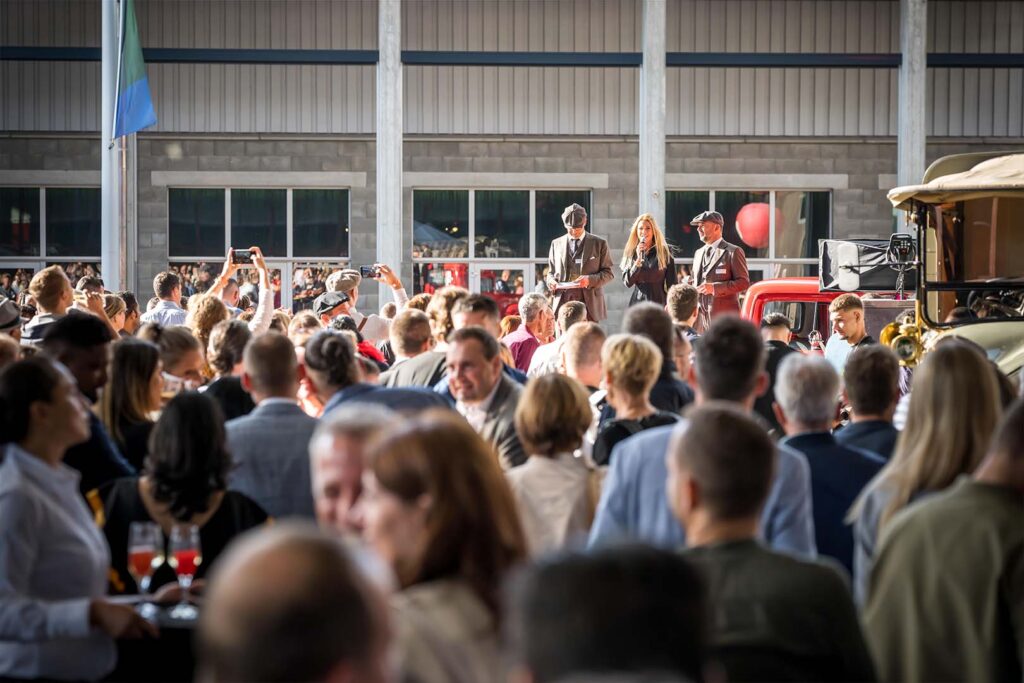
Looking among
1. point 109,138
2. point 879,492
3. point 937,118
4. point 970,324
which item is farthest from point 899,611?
point 937,118

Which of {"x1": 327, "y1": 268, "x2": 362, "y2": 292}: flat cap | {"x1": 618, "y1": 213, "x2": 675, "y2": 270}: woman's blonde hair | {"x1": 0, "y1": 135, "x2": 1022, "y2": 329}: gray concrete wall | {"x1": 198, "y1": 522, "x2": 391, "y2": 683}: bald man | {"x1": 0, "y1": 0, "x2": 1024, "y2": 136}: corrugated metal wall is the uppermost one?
{"x1": 0, "y1": 0, "x2": 1024, "y2": 136}: corrugated metal wall

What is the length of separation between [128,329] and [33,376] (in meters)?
7.65

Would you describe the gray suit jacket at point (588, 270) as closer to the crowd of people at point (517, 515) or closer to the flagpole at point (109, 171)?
the crowd of people at point (517, 515)

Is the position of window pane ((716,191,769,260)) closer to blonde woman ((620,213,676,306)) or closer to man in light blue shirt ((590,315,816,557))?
blonde woman ((620,213,676,306))

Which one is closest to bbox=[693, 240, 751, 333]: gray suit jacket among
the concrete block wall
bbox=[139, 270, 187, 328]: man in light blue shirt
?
bbox=[139, 270, 187, 328]: man in light blue shirt

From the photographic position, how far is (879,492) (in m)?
4.02

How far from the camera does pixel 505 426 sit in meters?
6.34

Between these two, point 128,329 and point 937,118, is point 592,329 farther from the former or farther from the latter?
point 937,118

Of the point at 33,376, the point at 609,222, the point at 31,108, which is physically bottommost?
the point at 33,376

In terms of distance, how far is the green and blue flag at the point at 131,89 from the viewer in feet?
58.5

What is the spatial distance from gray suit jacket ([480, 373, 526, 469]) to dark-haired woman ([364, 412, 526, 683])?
3.31 meters

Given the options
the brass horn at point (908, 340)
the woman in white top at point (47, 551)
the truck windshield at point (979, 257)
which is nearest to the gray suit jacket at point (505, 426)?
the woman in white top at point (47, 551)

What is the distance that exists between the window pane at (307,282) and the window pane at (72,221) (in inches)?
141

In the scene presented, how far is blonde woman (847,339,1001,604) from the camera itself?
4.00 meters
